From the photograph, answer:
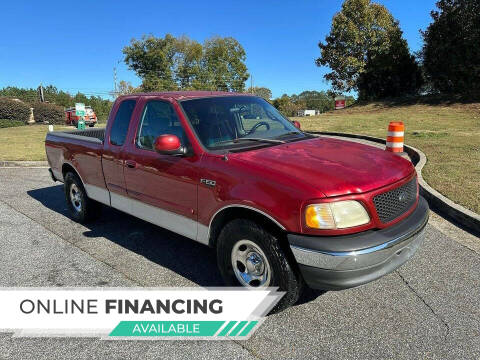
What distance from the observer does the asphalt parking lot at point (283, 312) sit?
2686 millimetres

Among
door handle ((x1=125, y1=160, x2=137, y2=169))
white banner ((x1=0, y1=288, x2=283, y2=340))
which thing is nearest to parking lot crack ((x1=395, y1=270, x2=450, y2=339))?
white banner ((x1=0, y1=288, x2=283, y2=340))

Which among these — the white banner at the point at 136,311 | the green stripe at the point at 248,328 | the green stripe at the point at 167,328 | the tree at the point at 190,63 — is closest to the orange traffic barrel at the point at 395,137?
the white banner at the point at 136,311

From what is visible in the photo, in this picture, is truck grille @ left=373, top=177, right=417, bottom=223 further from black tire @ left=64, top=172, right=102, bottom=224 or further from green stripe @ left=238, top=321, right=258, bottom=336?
black tire @ left=64, top=172, right=102, bottom=224

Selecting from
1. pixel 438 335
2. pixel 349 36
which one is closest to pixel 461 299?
pixel 438 335

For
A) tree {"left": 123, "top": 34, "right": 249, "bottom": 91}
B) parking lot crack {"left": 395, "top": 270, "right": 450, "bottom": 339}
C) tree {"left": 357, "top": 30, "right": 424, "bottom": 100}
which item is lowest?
parking lot crack {"left": 395, "top": 270, "right": 450, "bottom": 339}

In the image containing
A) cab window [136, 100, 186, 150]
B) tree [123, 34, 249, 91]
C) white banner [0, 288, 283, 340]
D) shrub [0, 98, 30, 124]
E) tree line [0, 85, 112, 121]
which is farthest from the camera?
tree line [0, 85, 112, 121]

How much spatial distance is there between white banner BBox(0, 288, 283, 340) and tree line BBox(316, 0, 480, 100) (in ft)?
75.1

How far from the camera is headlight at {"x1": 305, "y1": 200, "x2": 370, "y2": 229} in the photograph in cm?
266

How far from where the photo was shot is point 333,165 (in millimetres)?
3018

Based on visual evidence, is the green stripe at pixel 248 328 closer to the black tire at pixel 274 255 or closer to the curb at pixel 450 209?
the black tire at pixel 274 255

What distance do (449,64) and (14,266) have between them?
81.0ft

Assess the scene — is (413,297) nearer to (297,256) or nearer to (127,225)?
(297,256)

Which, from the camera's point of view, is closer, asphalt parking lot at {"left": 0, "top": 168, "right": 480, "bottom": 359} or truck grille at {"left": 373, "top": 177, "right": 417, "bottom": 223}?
asphalt parking lot at {"left": 0, "top": 168, "right": 480, "bottom": 359}

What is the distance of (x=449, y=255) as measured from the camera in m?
4.09
